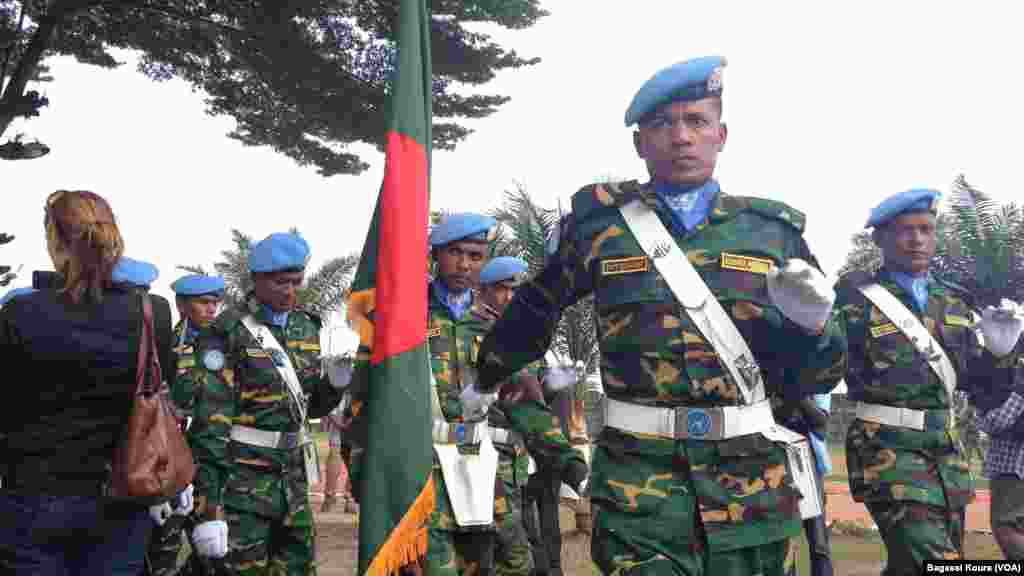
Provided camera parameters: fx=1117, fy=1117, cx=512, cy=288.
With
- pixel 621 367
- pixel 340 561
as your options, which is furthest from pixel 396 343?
pixel 340 561

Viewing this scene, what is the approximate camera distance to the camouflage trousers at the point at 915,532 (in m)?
5.78

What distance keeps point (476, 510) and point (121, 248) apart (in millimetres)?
2425

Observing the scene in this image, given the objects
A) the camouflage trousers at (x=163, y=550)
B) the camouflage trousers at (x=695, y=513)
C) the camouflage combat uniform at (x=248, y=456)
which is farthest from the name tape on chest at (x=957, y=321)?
the camouflage trousers at (x=163, y=550)

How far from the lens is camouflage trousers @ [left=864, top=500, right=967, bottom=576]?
5.78m

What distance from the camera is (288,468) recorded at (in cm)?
655

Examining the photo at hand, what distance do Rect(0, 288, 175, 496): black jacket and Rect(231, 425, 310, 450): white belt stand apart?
7.80ft

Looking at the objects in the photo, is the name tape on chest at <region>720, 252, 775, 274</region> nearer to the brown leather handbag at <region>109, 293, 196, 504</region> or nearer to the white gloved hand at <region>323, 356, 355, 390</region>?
the brown leather handbag at <region>109, 293, 196, 504</region>

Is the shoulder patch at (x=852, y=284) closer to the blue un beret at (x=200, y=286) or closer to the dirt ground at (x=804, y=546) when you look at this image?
the dirt ground at (x=804, y=546)

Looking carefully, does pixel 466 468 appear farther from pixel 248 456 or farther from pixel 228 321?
pixel 228 321

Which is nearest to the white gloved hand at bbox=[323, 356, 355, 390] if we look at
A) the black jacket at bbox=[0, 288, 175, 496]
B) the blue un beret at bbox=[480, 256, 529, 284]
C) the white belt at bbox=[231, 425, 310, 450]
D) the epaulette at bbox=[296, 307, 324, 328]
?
the epaulette at bbox=[296, 307, 324, 328]

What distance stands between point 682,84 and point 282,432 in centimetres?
380

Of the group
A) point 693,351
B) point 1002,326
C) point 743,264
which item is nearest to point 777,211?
point 743,264

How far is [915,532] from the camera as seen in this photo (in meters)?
5.86

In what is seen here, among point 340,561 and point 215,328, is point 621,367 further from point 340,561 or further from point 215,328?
point 340,561
